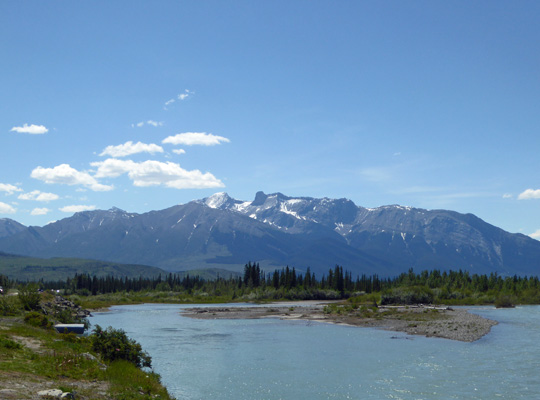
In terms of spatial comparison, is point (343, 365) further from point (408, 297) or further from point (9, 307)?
point (408, 297)

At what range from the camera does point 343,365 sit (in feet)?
131

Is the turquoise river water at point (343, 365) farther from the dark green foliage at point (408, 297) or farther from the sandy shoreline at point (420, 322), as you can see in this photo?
the dark green foliage at point (408, 297)

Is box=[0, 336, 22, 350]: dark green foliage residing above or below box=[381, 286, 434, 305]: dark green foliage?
above

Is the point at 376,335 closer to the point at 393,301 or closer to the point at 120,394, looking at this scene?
the point at 120,394

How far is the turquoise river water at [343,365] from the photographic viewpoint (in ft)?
100

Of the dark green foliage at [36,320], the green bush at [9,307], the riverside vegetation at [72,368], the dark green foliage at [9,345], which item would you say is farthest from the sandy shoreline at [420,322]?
the green bush at [9,307]

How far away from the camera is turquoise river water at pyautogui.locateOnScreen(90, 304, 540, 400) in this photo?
100 ft

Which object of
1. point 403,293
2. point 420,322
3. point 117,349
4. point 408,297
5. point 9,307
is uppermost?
point 9,307

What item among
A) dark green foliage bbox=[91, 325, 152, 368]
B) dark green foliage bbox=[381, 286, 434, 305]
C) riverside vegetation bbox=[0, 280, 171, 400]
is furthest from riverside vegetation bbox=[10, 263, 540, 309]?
riverside vegetation bbox=[0, 280, 171, 400]

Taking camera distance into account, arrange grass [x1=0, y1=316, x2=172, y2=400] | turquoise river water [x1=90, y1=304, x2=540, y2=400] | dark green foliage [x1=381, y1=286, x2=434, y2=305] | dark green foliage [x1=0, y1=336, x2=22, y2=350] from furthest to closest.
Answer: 1. dark green foliage [x1=381, y1=286, x2=434, y2=305]
2. turquoise river water [x1=90, y1=304, x2=540, y2=400]
3. dark green foliage [x1=0, y1=336, x2=22, y2=350]
4. grass [x1=0, y1=316, x2=172, y2=400]

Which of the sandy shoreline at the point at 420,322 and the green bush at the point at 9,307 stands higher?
the green bush at the point at 9,307

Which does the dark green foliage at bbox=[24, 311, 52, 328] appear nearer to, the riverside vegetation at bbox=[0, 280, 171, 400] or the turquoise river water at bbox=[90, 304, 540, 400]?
the riverside vegetation at bbox=[0, 280, 171, 400]

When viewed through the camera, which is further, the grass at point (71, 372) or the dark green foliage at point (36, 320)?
the dark green foliage at point (36, 320)

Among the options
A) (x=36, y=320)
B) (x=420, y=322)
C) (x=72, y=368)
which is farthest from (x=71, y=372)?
(x=420, y=322)
